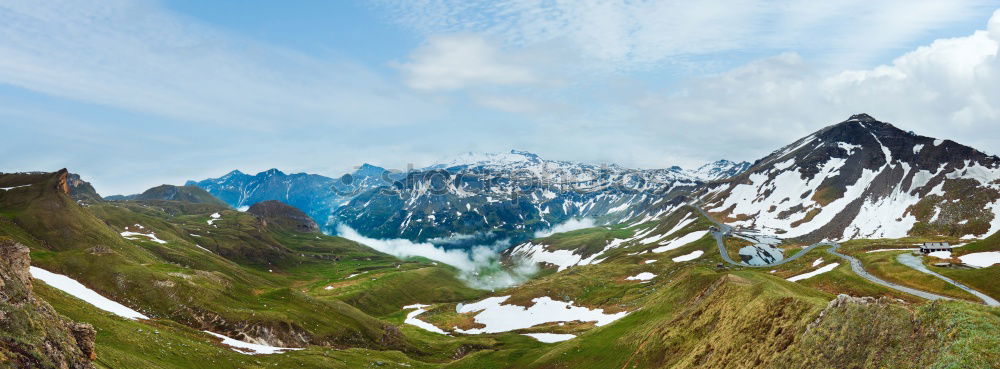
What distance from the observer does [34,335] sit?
29.2m

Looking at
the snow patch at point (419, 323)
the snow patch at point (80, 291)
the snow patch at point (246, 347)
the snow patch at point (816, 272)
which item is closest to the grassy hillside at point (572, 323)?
the snow patch at point (246, 347)

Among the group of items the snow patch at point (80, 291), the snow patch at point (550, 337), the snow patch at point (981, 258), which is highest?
the snow patch at point (80, 291)

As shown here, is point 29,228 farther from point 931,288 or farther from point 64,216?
point 931,288

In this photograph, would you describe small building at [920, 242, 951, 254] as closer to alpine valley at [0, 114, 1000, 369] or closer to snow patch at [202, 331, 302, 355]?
alpine valley at [0, 114, 1000, 369]

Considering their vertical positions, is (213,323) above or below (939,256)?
above

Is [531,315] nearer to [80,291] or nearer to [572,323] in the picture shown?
[572,323]

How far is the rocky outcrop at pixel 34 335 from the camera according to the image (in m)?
26.9

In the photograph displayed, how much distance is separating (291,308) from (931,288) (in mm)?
118202

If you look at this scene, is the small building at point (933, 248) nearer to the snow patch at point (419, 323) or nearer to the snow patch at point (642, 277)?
the snow patch at point (642, 277)

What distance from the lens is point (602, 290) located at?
513 ft

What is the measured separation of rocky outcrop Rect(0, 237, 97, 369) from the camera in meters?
26.9

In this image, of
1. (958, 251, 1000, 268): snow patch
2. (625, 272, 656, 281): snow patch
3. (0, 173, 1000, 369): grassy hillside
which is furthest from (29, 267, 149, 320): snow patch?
(958, 251, 1000, 268): snow patch

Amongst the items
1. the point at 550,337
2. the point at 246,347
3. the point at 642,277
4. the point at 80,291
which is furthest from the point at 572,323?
the point at 80,291

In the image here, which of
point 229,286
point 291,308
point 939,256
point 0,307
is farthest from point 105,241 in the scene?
point 939,256
